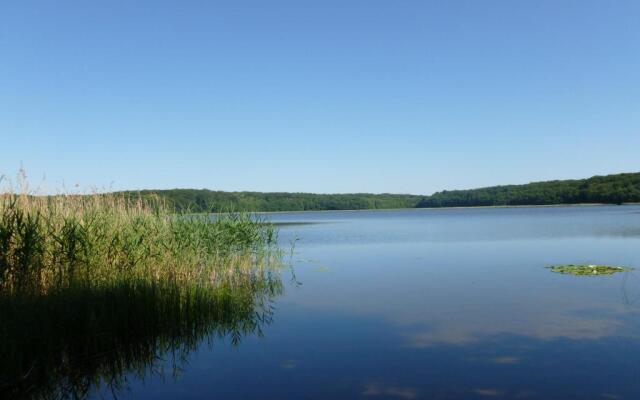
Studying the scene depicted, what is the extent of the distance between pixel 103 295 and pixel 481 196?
12567 cm

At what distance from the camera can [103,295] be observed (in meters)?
8.02

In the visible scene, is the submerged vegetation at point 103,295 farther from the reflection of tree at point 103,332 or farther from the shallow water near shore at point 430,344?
the shallow water near shore at point 430,344

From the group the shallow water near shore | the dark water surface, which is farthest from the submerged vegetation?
the dark water surface

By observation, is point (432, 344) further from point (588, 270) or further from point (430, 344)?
point (588, 270)

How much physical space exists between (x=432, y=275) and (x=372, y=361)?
29.4 ft

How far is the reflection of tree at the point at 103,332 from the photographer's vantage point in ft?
19.8

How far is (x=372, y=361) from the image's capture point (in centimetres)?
732

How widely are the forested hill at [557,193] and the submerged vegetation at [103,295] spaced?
310ft

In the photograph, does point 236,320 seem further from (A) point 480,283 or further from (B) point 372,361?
(A) point 480,283

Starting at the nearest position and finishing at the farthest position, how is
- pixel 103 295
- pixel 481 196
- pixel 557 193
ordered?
pixel 103 295, pixel 557 193, pixel 481 196

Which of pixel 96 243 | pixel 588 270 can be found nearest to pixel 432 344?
pixel 96 243

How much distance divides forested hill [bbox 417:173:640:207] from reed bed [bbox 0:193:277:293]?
9459 centimetres

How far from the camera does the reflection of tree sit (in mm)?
6023

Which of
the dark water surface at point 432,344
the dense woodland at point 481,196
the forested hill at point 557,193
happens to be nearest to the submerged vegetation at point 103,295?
the dark water surface at point 432,344
